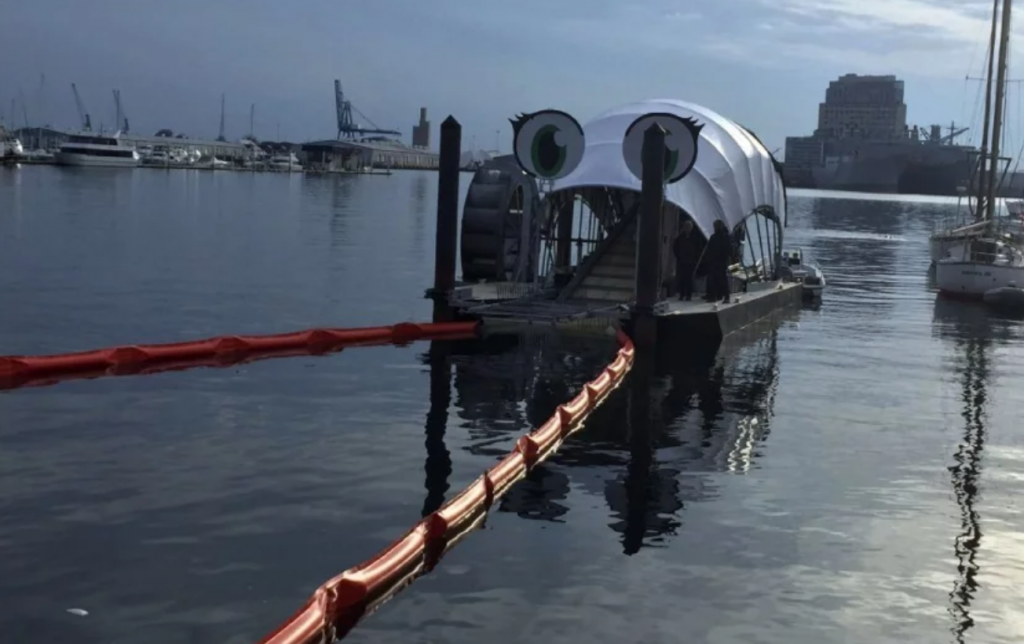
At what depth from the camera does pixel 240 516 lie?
539 inches

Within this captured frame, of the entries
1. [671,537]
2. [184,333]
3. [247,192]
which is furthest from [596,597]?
[247,192]

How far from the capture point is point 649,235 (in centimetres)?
2655

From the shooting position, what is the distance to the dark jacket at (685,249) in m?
30.5

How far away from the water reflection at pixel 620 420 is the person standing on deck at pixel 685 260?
1.66 m

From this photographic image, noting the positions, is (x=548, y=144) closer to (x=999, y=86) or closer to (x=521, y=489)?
(x=521, y=489)

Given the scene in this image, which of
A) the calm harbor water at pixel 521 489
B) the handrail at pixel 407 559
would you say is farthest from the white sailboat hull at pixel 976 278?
the handrail at pixel 407 559

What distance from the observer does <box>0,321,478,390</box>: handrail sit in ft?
70.3

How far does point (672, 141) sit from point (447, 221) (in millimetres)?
5474

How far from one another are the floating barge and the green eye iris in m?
0.03

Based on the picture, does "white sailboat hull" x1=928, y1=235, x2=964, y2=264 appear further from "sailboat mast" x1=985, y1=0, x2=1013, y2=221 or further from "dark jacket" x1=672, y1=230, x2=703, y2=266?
"dark jacket" x1=672, y1=230, x2=703, y2=266

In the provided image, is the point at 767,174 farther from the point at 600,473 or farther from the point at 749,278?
the point at 600,473

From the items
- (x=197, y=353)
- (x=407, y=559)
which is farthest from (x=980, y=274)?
(x=407, y=559)

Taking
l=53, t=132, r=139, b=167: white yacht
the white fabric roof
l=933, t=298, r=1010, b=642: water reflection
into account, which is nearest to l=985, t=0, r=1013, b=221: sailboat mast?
l=933, t=298, r=1010, b=642: water reflection

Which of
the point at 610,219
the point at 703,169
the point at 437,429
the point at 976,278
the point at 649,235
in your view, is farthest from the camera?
the point at 976,278
